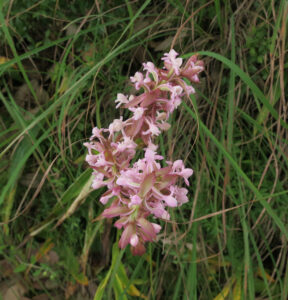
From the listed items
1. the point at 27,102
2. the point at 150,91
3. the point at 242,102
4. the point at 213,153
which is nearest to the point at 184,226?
the point at 213,153

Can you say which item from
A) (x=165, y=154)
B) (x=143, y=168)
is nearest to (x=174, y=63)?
(x=143, y=168)

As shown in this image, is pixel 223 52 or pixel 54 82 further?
pixel 54 82

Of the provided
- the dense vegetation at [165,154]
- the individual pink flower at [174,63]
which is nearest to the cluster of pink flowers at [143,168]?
the individual pink flower at [174,63]

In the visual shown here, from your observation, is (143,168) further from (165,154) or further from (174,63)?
(165,154)

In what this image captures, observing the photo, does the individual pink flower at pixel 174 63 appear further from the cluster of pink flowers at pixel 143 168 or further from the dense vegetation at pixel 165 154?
the dense vegetation at pixel 165 154

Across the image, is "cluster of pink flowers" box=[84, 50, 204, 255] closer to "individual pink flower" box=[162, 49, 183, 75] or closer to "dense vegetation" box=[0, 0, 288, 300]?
"individual pink flower" box=[162, 49, 183, 75]

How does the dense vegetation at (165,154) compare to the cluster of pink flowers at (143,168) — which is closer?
the cluster of pink flowers at (143,168)

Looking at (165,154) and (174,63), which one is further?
(165,154)

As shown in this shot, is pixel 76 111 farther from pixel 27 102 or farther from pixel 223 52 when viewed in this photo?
pixel 223 52
